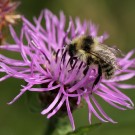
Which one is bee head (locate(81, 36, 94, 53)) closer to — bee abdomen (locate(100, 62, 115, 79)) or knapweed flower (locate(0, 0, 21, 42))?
bee abdomen (locate(100, 62, 115, 79))

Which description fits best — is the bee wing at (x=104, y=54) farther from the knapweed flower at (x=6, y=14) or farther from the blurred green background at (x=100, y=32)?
the blurred green background at (x=100, y=32)

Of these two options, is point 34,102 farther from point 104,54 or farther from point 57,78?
point 104,54

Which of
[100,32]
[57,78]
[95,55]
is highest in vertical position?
[100,32]

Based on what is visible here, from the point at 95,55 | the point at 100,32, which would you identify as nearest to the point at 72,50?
the point at 95,55

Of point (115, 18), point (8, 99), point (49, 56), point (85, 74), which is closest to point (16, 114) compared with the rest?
point (8, 99)

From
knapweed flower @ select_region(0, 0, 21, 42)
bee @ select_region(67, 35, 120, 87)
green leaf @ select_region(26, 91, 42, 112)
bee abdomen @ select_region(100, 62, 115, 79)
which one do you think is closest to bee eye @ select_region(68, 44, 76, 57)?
bee @ select_region(67, 35, 120, 87)

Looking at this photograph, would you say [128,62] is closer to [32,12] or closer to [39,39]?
[39,39]
